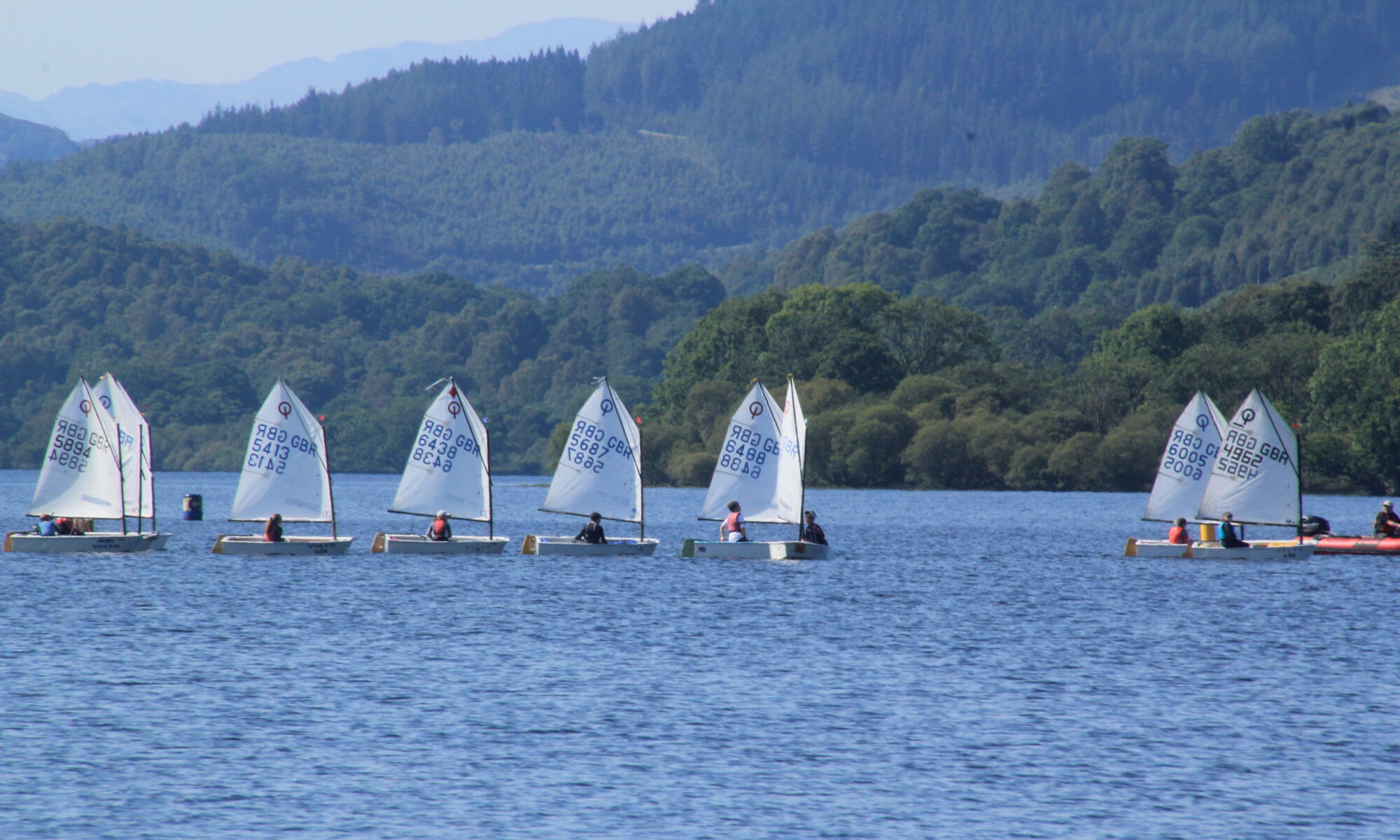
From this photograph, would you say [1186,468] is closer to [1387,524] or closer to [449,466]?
[1387,524]

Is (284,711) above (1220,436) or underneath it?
underneath

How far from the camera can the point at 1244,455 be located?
64812 millimetres

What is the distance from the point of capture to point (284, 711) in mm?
32031

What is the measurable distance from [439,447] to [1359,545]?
3484 centimetres

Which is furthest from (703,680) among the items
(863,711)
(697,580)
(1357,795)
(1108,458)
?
(1108,458)

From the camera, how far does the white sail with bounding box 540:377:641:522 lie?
61094mm

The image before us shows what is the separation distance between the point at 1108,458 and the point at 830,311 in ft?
124

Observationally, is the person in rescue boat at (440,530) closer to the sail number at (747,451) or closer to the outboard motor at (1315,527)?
the sail number at (747,451)

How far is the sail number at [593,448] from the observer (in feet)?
200

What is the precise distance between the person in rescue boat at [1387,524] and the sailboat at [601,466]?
28918 mm

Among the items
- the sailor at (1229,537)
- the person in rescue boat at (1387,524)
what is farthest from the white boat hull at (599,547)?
the person in rescue boat at (1387,524)

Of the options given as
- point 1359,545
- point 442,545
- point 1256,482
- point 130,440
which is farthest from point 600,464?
point 1359,545

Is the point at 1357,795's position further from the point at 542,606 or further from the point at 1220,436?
the point at 1220,436

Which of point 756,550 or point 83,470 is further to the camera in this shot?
point 756,550
